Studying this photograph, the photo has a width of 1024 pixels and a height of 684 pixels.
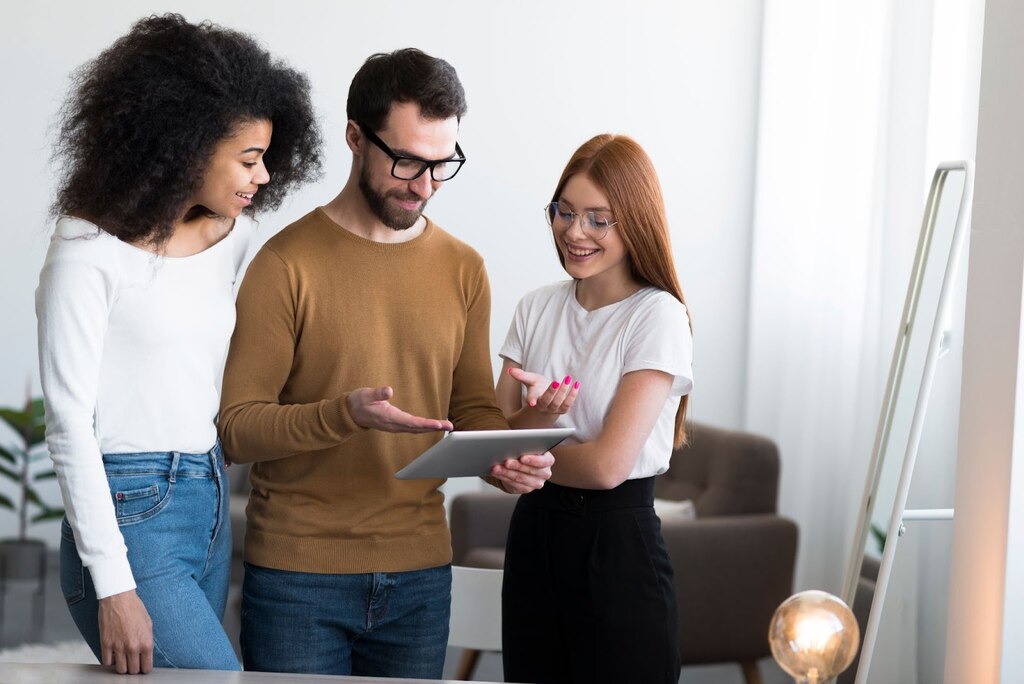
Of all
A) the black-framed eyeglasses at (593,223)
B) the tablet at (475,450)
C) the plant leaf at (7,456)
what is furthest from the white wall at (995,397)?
the plant leaf at (7,456)

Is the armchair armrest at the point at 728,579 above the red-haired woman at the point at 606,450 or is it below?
below

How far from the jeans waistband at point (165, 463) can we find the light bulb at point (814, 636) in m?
0.90

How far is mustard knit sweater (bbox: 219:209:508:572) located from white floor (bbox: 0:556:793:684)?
2213mm

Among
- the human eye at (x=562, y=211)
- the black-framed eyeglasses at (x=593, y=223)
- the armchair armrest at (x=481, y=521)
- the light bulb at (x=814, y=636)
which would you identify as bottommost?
the armchair armrest at (x=481, y=521)

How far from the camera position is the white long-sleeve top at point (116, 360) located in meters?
1.54

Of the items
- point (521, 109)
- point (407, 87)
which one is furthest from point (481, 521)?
point (407, 87)

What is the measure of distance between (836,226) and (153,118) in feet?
11.2

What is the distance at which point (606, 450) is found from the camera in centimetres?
195

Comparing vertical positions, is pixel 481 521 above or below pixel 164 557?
below

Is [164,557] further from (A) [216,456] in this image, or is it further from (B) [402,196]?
(B) [402,196]

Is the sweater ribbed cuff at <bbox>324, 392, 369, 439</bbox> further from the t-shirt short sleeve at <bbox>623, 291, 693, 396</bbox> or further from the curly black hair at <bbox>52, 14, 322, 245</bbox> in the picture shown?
the t-shirt short sleeve at <bbox>623, 291, 693, 396</bbox>

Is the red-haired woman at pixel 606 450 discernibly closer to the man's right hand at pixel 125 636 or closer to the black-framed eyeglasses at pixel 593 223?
the black-framed eyeglasses at pixel 593 223

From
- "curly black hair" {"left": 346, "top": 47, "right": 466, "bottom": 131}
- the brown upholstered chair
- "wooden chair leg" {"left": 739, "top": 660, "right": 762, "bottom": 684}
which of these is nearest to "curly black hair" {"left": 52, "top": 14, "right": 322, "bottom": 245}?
"curly black hair" {"left": 346, "top": 47, "right": 466, "bottom": 131}

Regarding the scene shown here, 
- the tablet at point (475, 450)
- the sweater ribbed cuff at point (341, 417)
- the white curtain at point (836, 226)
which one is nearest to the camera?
the tablet at point (475, 450)
